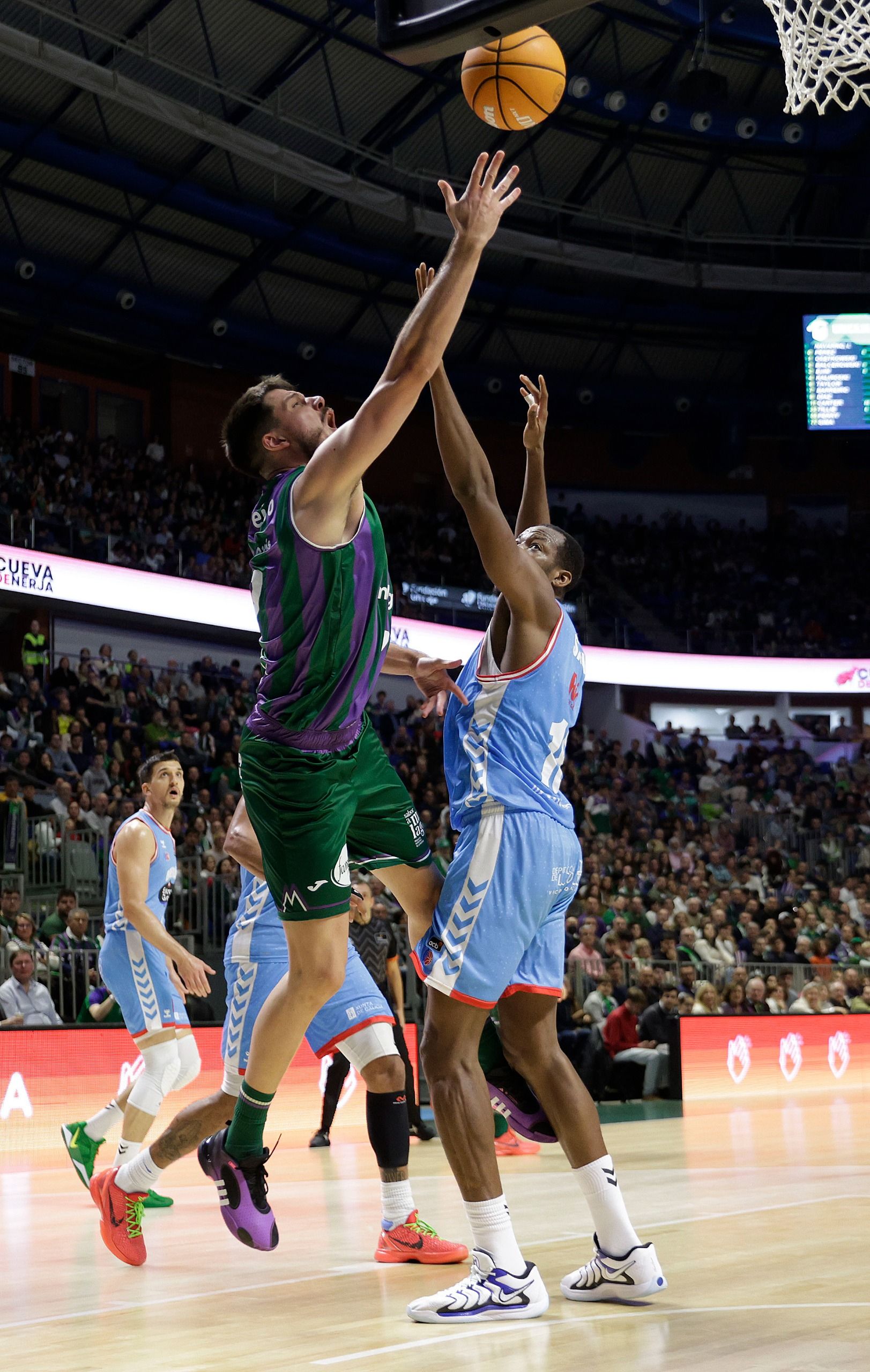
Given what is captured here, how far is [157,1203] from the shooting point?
23.6 feet

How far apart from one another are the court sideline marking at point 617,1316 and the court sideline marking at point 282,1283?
0.03 m

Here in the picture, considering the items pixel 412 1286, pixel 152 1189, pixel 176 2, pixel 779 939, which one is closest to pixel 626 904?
pixel 779 939

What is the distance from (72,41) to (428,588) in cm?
1076

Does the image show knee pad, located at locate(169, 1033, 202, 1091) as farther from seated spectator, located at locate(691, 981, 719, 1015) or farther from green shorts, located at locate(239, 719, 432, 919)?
seated spectator, located at locate(691, 981, 719, 1015)

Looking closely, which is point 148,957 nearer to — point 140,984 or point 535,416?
point 140,984

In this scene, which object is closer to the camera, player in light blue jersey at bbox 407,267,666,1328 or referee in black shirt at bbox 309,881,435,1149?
player in light blue jersey at bbox 407,267,666,1328

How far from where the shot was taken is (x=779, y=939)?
19.4 meters

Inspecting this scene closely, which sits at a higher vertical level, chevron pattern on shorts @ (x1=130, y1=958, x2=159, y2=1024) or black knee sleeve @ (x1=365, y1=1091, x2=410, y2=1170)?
chevron pattern on shorts @ (x1=130, y1=958, x2=159, y2=1024)

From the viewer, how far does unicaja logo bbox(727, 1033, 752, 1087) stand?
50.9 ft

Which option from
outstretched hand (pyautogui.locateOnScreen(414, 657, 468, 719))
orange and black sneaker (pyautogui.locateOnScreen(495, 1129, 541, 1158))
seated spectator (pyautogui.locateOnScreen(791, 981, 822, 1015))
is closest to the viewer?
outstretched hand (pyautogui.locateOnScreen(414, 657, 468, 719))

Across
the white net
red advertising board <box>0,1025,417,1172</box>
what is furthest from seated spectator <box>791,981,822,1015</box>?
the white net

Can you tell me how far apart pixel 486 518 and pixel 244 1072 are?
226cm

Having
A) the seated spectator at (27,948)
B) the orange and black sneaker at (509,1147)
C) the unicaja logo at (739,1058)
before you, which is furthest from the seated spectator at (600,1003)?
the seated spectator at (27,948)

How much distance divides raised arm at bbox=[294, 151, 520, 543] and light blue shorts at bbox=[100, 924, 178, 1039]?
3.71 meters
